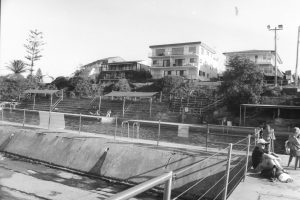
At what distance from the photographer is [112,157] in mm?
10773

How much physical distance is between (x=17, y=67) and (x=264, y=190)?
7024 centimetres

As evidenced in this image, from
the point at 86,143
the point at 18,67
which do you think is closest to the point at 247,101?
the point at 86,143

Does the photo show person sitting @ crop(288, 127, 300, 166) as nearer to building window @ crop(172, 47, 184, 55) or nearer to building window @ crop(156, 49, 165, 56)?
building window @ crop(172, 47, 184, 55)

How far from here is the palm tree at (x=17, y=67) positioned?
6862 centimetres

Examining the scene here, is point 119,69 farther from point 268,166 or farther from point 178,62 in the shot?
point 268,166

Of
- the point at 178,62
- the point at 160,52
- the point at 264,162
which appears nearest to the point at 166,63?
the point at 178,62

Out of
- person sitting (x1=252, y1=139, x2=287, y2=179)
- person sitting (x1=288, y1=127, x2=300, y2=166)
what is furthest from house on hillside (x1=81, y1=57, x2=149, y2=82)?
person sitting (x1=252, y1=139, x2=287, y2=179)

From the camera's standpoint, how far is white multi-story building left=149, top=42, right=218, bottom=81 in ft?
209

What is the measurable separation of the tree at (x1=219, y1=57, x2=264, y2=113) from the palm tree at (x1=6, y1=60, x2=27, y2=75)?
1913 inches

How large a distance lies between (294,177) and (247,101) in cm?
2777

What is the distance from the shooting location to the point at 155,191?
9.36m

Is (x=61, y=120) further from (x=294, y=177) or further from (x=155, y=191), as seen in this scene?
(x=294, y=177)

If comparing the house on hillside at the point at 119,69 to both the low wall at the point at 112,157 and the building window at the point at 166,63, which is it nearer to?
the building window at the point at 166,63

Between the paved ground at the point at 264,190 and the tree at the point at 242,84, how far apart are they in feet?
90.9
